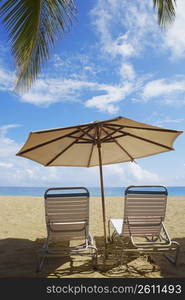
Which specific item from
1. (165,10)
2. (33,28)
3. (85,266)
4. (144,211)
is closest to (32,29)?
(33,28)

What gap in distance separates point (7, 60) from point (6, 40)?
1.10 feet

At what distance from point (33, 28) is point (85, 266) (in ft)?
11.7

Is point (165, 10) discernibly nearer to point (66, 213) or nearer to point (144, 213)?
point (144, 213)

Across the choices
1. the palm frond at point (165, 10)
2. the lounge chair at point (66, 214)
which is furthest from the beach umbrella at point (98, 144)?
the palm frond at point (165, 10)

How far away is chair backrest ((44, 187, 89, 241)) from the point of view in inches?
143

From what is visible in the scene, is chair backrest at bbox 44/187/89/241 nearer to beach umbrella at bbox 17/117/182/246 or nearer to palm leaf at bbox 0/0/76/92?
beach umbrella at bbox 17/117/182/246

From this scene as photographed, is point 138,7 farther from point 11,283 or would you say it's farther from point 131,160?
point 11,283

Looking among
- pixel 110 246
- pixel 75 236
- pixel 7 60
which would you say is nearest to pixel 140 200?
pixel 75 236

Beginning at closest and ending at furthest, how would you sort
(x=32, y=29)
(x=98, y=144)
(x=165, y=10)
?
(x=32, y=29) < (x=98, y=144) < (x=165, y=10)

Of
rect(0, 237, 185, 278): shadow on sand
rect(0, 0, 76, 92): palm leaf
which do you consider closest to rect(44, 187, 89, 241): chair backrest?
rect(0, 237, 185, 278): shadow on sand

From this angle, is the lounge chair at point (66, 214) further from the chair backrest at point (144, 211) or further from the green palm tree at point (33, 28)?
the green palm tree at point (33, 28)

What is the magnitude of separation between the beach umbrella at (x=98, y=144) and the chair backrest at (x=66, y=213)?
1.98ft

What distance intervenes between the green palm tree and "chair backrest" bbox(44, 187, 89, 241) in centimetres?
186

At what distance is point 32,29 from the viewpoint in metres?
3.59
